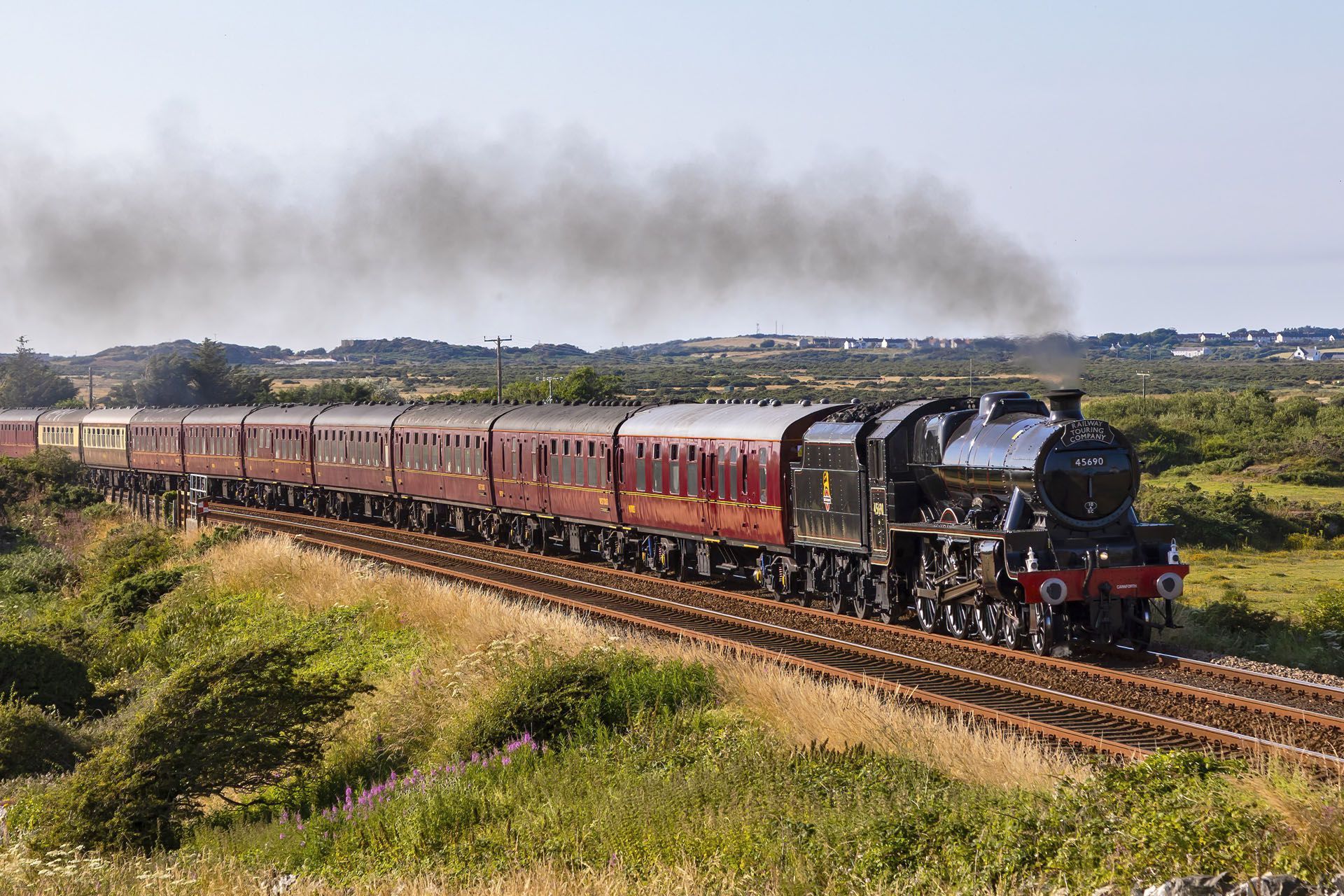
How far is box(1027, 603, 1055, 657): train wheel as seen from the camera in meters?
16.4

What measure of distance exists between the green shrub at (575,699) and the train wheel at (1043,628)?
4841 millimetres

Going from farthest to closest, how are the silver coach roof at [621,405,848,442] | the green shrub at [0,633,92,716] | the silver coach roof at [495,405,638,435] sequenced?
the silver coach roof at [495,405,638,435]
the silver coach roof at [621,405,848,442]
the green shrub at [0,633,92,716]

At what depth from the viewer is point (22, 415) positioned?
233 feet

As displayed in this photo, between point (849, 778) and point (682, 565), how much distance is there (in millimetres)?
16649

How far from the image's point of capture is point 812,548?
2158 cm

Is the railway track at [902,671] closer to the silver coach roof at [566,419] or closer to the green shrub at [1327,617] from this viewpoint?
the silver coach roof at [566,419]

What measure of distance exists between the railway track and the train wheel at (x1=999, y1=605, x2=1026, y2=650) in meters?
0.33

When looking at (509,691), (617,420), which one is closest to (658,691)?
(509,691)

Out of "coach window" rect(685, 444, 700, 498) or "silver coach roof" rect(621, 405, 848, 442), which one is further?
"coach window" rect(685, 444, 700, 498)

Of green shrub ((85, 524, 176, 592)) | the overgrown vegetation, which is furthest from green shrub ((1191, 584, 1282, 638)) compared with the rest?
green shrub ((85, 524, 176, 592))

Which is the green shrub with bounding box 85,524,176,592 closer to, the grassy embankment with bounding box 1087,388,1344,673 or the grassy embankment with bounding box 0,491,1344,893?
the grassy embankment with bounding box 0,491,1344,893

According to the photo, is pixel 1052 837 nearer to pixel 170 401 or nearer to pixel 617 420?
pixel 617 420

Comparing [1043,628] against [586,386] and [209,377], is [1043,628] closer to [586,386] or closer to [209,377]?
[586,386]

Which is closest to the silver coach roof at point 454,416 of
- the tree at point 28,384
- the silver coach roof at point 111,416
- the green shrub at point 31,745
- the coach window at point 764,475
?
the coach window at point 764,475
